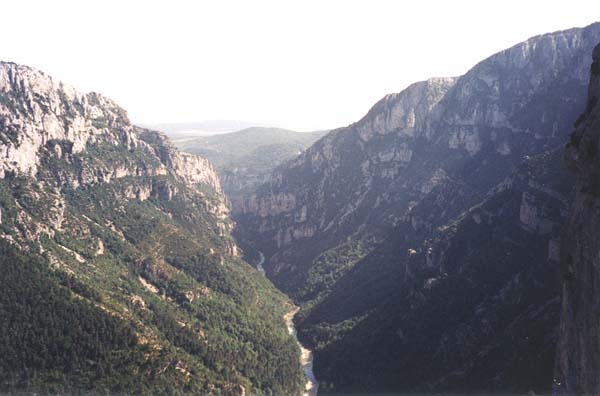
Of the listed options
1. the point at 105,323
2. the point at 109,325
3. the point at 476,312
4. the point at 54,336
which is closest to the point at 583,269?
the point at 476,312

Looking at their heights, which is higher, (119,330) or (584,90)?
(584,90)

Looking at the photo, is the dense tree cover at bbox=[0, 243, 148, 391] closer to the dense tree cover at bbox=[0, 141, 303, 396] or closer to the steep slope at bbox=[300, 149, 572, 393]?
the dense tree cover at bbox=[0, 141, 303, 396]

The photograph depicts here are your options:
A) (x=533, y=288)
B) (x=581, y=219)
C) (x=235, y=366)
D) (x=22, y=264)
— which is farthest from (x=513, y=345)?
(x=22, y=264)

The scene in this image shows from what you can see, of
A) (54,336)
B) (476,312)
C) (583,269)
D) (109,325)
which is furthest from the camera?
(109,325)

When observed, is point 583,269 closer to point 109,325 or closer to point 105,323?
point 109,325

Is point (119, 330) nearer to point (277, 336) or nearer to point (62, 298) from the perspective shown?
point (62, 298)

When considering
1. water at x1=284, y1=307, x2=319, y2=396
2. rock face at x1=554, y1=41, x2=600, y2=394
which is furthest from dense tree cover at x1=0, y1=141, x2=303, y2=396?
rock face at x1=554, y1=41, x2=600, y2=394

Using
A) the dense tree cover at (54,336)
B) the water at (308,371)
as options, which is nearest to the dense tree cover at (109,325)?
the dense tree cover at (54,336)

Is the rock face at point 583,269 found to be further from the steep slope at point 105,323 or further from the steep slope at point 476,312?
the steep slope at point 105,323
